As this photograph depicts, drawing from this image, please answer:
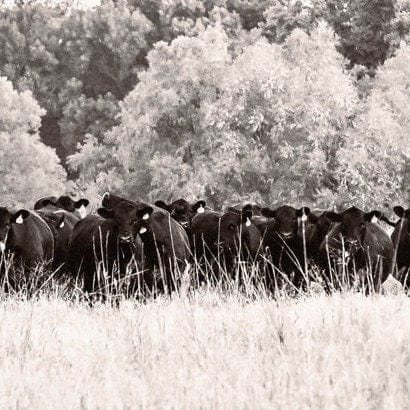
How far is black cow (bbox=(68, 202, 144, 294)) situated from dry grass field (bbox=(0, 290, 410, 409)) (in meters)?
4.71

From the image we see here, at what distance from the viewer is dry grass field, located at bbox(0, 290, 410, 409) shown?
5324 mm

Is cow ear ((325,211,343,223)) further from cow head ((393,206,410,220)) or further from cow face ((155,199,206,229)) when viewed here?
cow face ((155,199,206,229))

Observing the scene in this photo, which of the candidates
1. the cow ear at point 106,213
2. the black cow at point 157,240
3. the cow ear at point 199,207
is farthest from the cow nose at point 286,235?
the cow ear at point 106,213

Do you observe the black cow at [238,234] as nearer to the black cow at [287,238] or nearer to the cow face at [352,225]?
the black cow at [287,238]

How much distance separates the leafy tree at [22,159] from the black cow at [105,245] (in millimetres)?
26712

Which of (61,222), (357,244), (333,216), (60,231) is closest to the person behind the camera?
(357,244)

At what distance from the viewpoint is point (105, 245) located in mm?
13102

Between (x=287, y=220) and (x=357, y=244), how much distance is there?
1910mm

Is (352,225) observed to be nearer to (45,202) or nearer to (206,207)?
(206,207)

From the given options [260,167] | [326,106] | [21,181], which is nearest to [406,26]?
[326,106]

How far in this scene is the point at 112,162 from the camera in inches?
1586

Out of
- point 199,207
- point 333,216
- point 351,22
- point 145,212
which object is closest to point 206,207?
point 199,207

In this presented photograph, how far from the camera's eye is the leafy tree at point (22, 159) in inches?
1587

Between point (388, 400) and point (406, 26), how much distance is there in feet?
127
